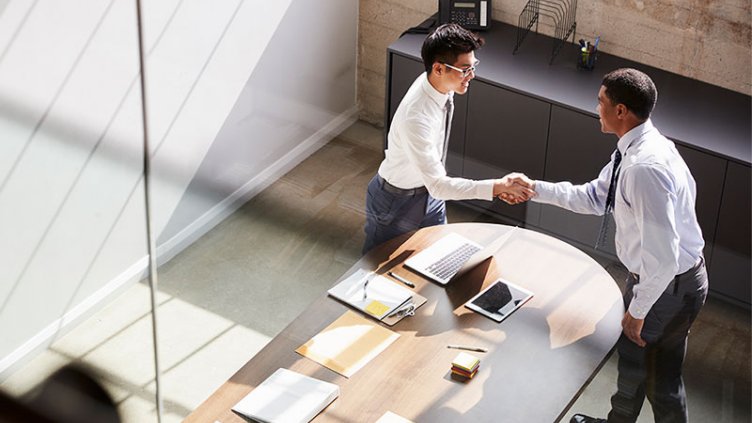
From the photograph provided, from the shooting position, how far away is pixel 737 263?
270 cm

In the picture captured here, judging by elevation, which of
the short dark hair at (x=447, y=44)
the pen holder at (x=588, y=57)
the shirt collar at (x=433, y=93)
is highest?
the short dark hair at (x=447, y=44)

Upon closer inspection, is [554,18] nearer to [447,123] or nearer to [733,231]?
[447,123]

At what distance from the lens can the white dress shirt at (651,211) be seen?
240cm

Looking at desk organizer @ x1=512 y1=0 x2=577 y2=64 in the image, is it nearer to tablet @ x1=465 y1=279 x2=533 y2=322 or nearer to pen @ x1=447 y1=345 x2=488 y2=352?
tablet @ x1=465 y1=279 x2=533 y2=322

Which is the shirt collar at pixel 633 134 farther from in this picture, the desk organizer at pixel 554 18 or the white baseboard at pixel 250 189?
the white baseboard at pixel 250 189

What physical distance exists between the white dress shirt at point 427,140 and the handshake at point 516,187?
3cm

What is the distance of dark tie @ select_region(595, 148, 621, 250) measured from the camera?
2527 millimetres

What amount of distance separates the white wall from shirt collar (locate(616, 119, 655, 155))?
76cm

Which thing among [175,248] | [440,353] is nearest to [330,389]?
[440,353]

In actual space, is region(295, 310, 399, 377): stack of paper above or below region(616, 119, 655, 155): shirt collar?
below

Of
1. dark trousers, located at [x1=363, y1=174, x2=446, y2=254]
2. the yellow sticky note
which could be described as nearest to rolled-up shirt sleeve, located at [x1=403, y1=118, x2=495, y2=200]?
dark trousers, located at [x1=363, y1=174, x2=446, y2=254]

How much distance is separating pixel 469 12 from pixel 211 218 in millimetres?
1026

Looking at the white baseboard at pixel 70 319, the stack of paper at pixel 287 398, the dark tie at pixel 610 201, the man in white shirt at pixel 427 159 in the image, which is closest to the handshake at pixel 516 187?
A: the man in white shirt at pixel 427 159

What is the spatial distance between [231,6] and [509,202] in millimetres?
926
